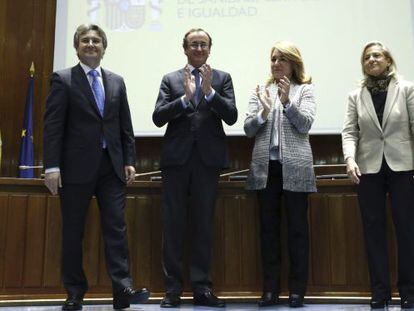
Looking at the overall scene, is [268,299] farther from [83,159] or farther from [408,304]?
[83,159]

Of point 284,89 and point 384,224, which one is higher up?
point 284,89

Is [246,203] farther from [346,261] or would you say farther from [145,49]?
[145,49]

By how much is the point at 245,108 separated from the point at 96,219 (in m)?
1.52

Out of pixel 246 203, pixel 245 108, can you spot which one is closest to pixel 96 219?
pixel 246 203

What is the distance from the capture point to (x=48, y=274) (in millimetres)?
3072

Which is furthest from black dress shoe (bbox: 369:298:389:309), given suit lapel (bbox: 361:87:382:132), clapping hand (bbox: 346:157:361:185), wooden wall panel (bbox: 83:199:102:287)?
wooden wall panel (bbox: 83:199:102:287)

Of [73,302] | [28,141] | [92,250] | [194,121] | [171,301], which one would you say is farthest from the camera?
[28,141]

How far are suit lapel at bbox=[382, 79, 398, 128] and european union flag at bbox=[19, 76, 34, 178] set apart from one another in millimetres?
2610

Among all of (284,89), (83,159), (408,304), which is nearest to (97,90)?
(83,159)

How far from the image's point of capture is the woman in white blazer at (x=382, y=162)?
263 centimetres

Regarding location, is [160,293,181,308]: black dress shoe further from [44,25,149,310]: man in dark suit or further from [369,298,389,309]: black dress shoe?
[369,298,389,309]: black dress shoe

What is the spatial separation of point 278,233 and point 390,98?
93cm

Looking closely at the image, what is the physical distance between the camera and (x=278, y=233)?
2.86m

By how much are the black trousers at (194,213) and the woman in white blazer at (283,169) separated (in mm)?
251
